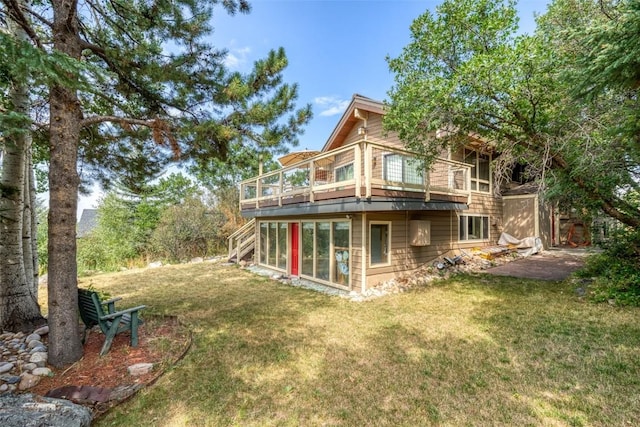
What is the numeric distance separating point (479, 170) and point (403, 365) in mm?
10908

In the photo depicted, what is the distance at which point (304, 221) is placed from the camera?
30.6 feet

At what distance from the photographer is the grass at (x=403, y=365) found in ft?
9.21

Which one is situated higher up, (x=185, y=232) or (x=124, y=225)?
(x=124, y=225)

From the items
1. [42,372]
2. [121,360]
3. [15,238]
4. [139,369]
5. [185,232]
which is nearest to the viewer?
[42,372]

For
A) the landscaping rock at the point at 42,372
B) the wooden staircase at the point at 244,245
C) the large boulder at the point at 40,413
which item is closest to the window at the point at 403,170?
the large boulder at the point at 40,413

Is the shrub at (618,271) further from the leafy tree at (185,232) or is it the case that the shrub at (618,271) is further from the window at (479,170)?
the leafy tree at (185,232)

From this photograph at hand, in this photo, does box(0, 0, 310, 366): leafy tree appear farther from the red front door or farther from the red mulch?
the red front door

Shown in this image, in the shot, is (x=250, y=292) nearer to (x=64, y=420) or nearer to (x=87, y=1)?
(x=64, y=420)

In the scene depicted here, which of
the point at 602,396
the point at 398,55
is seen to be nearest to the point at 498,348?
the point at 602,396

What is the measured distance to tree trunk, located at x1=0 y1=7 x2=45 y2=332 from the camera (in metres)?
4.43

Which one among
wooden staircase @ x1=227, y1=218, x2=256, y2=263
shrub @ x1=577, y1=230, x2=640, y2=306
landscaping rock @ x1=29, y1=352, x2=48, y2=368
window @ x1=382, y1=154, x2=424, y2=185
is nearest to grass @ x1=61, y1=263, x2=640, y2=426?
shrub @ x1=577, y1=230, x2=640, y2=306

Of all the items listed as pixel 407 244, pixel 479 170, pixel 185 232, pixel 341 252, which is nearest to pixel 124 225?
pixel 185 232

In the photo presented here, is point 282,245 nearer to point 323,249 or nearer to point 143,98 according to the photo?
point 323,249

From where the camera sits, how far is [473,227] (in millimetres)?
11617
